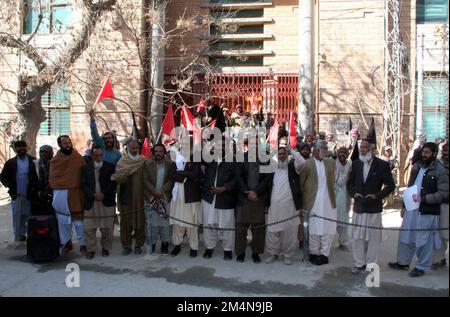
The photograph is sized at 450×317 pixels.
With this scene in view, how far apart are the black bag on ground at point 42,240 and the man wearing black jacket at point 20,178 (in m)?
0.98

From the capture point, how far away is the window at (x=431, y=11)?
12070 millimetres

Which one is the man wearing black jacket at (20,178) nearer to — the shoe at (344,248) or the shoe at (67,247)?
the shoe at (67,247)

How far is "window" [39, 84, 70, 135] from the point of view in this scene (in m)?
13.5

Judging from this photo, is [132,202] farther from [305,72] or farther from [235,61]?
[235,61]

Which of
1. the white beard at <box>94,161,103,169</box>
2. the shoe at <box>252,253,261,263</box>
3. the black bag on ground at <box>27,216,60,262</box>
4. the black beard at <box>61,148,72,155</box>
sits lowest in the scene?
the shoe at <box>252,253,261,263</box>

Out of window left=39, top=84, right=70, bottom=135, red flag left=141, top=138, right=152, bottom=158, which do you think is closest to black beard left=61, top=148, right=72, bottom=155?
red flag left=141, top=138, right=152, bottom=158

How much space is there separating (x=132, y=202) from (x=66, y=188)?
3.15 ft

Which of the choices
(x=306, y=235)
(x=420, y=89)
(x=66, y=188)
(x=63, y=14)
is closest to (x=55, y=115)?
(x=63, y=14)

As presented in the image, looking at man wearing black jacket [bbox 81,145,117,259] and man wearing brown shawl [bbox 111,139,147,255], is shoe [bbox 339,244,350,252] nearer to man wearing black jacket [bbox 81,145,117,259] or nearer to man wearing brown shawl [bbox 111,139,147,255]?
man wearing brown shawl [bbox 111,139,147,255]

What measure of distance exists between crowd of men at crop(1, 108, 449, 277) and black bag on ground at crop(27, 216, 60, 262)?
0.25m

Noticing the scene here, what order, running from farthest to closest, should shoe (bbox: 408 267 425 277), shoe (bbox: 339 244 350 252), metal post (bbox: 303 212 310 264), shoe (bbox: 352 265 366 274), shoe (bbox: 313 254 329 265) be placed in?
shoe (bbox: 339 244 350 252) < shoe (bbox: 313 254 329 265) < metal post (bbox: 303 212 310 264) < shoe (bbox: 352 265 366 274) < shoe (bbox: 408 267 425 277)

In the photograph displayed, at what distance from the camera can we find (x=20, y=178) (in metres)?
7.21

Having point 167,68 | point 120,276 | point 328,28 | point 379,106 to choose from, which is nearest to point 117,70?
point 167,68

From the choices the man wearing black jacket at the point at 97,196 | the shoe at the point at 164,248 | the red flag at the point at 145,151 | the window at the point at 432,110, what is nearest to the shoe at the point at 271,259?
the shoe at the point at 164,248
